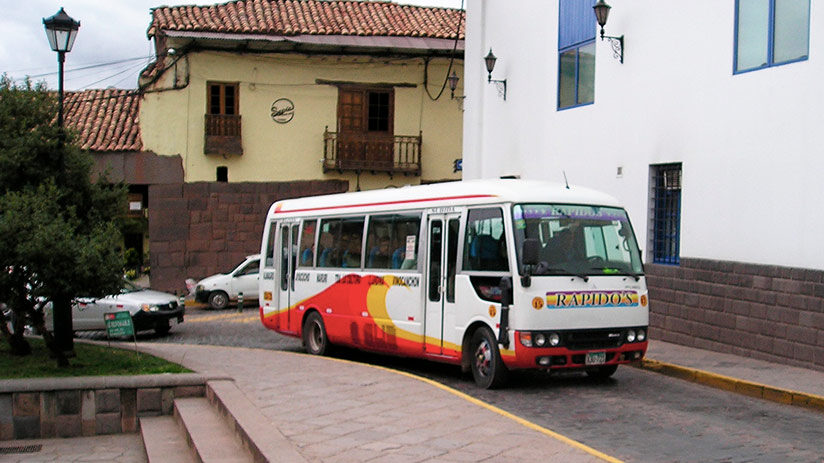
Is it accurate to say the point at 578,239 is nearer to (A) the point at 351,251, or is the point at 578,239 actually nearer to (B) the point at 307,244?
(A) the point at 351,251

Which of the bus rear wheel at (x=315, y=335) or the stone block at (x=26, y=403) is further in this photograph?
the bus rear wheel at (x=315, y=335)

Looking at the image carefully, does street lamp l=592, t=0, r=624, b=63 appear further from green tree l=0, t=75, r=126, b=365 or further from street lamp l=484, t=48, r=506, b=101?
green tree l=0, t=75, r=126, b=365

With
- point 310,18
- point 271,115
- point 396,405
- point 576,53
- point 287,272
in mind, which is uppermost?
point 310,18

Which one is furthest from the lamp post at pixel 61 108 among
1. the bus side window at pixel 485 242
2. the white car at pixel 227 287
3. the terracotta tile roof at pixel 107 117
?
the terracotta tile roof at pixel 107 117

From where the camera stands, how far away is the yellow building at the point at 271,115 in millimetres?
28172

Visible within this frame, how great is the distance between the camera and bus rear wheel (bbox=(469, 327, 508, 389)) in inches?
420

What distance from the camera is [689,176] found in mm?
14320

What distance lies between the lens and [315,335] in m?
15.1

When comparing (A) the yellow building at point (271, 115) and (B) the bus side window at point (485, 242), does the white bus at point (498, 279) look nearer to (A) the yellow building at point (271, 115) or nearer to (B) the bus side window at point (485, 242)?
(B) the bus side window at point (485, 242)

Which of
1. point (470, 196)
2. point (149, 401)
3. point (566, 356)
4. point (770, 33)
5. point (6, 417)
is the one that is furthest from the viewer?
point (770, 33)

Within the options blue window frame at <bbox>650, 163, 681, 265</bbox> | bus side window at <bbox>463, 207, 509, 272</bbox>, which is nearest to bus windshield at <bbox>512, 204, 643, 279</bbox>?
bus side window at <bbox>463, 207, 509, 272</bbox>

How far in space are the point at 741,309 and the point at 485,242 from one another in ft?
14.7

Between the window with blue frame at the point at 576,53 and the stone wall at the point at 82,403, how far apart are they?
10460 mm

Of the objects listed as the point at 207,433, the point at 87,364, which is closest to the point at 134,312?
the point at 87,364
